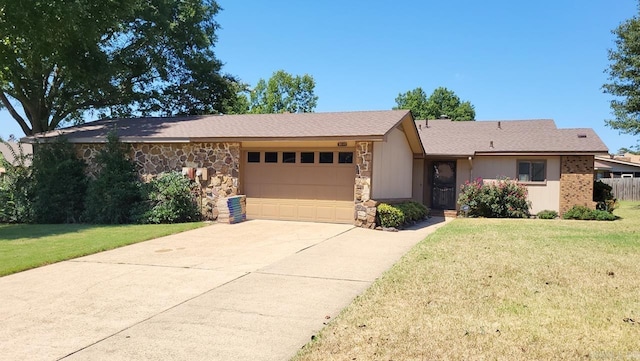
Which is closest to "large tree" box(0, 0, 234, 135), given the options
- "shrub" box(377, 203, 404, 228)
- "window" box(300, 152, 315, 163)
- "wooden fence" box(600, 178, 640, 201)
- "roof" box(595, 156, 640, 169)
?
"window" box(300, 152, 315, 163)

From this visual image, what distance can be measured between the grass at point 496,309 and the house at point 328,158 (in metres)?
5.11

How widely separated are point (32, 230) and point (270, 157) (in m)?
7.34

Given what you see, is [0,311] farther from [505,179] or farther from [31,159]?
[505,179]

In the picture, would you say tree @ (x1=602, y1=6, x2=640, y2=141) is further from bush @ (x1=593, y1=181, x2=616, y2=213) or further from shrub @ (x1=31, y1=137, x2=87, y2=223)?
shrub @ (x1=31, y1=137, x2=87, y2=223)

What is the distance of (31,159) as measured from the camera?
53.1ft

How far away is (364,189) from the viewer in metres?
13.5

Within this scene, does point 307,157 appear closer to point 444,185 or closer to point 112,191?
point 112,191

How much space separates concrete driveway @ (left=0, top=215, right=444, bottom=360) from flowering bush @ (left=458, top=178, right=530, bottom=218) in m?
8.53

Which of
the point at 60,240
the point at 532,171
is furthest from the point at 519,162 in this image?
the point at 60,240

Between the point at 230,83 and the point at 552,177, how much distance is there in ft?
67.6

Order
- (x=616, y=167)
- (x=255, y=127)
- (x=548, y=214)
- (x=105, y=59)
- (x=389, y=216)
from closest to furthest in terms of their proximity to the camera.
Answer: (x=389, y=216)
(x=255, y=127)
(x=548, y=214)
(x=105, y=59)
(x=616, y=167)

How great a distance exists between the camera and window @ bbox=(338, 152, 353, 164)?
14.1m

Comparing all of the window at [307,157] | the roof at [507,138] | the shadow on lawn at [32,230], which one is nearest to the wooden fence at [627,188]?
the roof at [507,138]

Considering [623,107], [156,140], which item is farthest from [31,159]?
[623,107]
